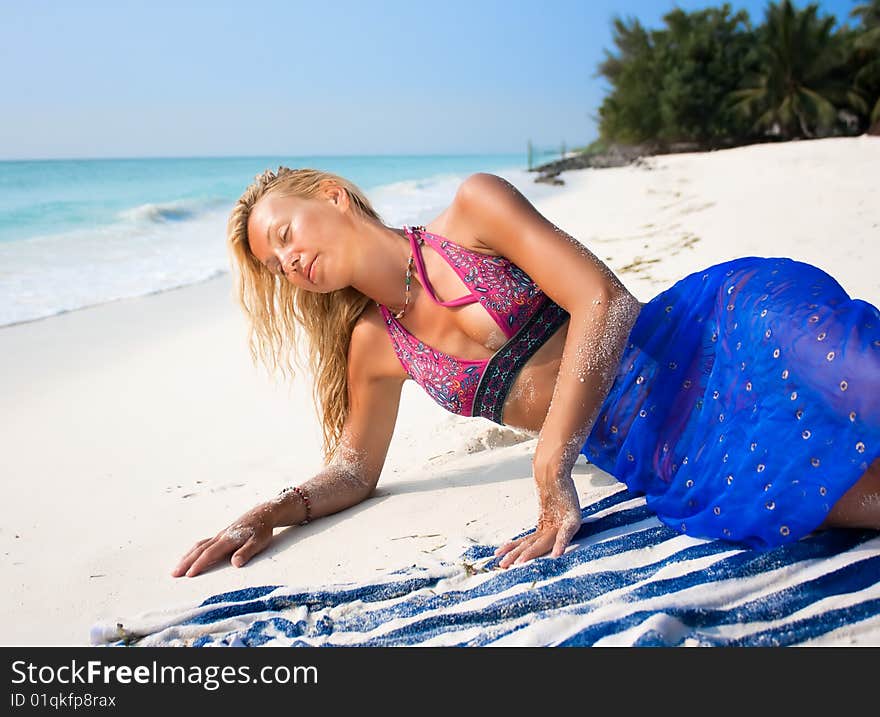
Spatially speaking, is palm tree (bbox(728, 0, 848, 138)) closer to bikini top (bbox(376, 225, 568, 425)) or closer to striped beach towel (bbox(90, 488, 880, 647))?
bikini top (bbox(376, 225, 568, 425))

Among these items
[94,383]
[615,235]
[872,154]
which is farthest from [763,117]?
[94,383]

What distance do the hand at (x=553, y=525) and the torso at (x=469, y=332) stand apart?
405 millimetres

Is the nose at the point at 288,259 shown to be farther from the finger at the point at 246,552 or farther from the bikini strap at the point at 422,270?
the finger at the point at 246,552

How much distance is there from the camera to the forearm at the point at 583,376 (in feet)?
7.11

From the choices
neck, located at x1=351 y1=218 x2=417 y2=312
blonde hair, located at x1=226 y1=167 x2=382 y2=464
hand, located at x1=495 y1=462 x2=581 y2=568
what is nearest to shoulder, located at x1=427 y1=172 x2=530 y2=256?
neck, located at x1=351 y1=218 x2=417 y2=312

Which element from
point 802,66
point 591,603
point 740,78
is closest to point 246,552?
point 591,603

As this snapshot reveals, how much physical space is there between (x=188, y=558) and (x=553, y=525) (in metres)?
1.19

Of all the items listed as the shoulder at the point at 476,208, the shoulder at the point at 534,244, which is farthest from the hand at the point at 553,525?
the shoulder at the point at 476,208

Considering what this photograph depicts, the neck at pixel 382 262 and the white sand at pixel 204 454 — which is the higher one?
the neck at pixel 382 262

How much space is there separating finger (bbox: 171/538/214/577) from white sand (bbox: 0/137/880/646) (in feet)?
0.24

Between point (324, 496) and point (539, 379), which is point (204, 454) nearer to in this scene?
point (324, 496)

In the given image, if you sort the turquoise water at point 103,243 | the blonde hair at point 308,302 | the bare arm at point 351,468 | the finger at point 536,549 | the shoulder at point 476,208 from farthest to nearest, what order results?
1. the turquoise water at point 103,243
2. the blonde hair at point 308,302
3. the bare arm at point 351,468
4. the shoulder at point 476,208
5. the finger at point 536,549

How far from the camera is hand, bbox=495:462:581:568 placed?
7.11 ft

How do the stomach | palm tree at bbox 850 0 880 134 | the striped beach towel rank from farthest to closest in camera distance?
palm tree at bbox 850 0 880 134 → the stomach → the striped beach towel
